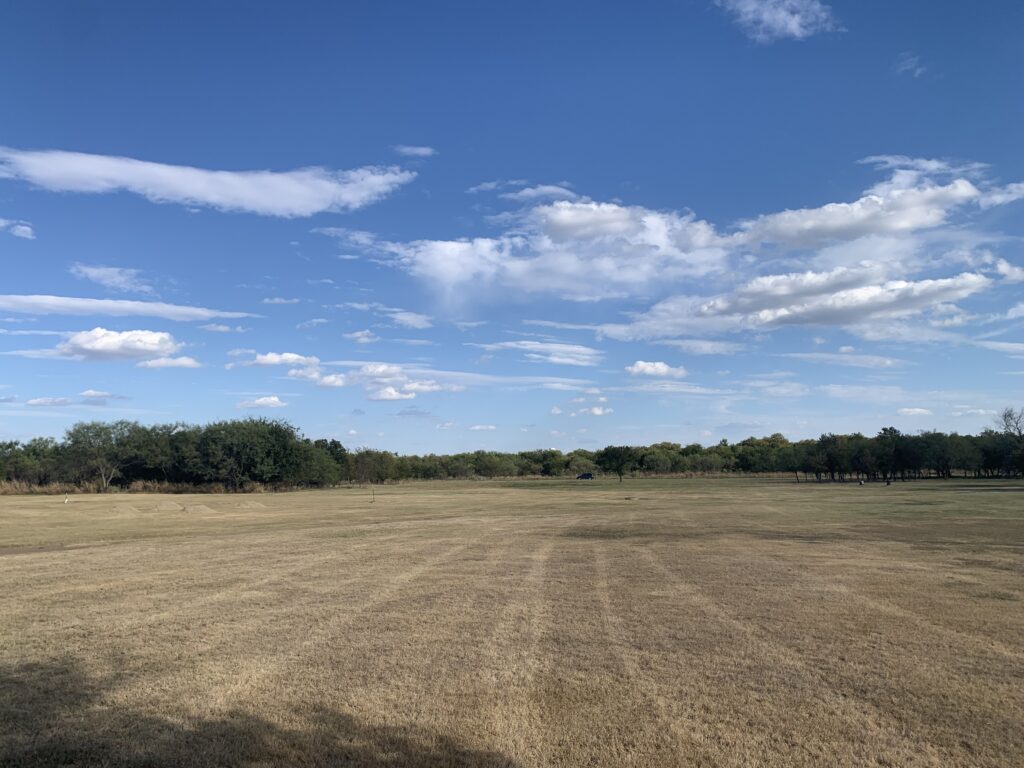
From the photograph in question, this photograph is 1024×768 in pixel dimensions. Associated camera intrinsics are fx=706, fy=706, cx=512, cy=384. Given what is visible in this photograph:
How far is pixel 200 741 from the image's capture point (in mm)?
6879

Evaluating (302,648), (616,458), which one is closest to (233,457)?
(616,458)

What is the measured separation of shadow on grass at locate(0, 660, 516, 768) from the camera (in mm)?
6457

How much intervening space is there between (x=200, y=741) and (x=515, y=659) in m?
4.24

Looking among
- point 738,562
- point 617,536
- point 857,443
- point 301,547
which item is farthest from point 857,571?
point 857,443

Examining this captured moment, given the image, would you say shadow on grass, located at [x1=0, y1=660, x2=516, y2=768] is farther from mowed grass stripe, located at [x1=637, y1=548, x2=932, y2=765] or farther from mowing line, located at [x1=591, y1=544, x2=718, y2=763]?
mowed grass stripe, located at [x1=637, y1=548, x2=932, y2=765]

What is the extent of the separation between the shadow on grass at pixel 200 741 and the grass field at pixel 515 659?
31 mm

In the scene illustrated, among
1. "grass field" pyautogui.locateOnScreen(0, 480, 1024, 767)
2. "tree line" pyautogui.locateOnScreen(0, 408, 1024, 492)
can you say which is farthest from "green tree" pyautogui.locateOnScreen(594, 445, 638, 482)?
"grass field" pyautogui.locateOnScreen(0, 480, 1024, 767)

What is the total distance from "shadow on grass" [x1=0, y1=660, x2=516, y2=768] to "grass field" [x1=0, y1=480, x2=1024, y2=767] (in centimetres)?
3

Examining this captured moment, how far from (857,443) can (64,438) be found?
416 ft

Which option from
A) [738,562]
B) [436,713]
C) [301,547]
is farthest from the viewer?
[301,547]

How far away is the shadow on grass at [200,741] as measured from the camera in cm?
646

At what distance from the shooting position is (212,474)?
95250 mm

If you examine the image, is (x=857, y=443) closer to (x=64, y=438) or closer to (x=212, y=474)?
(x=212, y=474)

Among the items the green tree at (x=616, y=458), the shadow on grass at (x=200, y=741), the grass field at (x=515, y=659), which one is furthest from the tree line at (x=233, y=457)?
the shadow on grass at (x=200, y=741)
